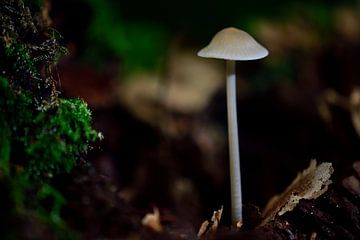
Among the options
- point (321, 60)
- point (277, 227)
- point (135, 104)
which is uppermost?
point (321, 60)

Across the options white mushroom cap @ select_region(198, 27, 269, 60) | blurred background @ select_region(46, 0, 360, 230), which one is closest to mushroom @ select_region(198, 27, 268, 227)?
white mushroom cap @ select_region(198, 27, 269, 60)

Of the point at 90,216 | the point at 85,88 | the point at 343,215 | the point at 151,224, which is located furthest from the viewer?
the point at 85,88

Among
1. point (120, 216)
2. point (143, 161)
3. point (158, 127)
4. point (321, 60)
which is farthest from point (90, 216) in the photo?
point (321, 60)

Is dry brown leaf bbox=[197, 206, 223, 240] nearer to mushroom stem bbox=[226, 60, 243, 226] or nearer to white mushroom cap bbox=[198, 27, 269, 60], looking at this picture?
mushroom stem bbox=[226, 60, 243, 226]

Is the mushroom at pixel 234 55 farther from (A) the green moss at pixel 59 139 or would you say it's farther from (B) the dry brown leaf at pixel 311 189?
(A) the green moss at pixel 59 139

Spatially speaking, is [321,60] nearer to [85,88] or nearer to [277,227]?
[85,88]

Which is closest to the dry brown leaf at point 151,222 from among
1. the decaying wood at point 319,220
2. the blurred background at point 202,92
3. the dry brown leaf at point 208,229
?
the dry brown leaf at point 208,229
